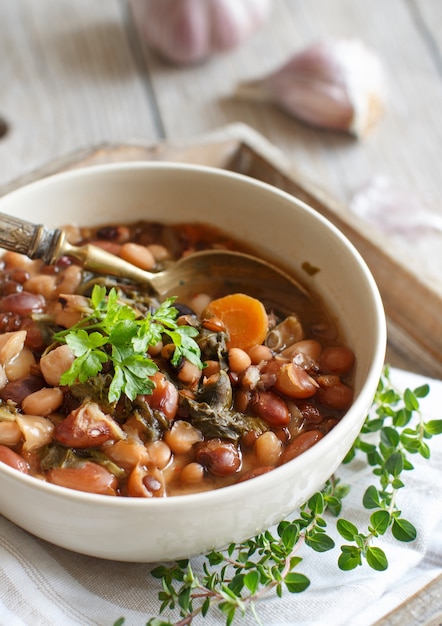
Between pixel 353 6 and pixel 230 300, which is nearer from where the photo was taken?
pixel 230 300

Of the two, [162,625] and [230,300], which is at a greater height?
[230,300]

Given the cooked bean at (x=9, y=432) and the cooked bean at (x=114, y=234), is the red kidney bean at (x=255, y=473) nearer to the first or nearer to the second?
the cooked bean at (x=9, y=432)

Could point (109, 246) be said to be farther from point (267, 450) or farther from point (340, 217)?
point (267, 450)

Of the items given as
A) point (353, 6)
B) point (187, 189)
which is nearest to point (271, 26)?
point (353, 6)

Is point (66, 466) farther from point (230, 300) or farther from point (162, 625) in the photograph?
point (230, 300)

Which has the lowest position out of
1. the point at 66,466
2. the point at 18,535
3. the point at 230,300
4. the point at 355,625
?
the point at 18,535

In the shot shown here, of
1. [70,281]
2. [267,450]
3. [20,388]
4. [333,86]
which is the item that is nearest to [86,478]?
[20,388]
